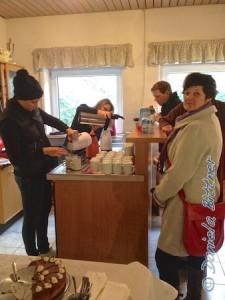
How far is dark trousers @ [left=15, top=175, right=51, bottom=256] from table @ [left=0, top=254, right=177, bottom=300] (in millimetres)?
891

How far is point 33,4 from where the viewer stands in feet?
9.72

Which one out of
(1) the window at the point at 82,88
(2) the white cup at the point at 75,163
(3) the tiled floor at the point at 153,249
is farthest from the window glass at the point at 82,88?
(2) the white cup at the point at 75,163

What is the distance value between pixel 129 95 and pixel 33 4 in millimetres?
1434

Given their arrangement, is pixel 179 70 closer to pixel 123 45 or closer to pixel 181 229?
pixel 123 45

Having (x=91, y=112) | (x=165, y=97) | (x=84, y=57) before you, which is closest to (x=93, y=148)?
(x=91, y=112)

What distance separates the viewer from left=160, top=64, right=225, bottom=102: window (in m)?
3.32

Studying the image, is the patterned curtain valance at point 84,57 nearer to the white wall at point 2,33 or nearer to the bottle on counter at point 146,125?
the white wall at point 2,33

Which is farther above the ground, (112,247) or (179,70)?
(179,70)

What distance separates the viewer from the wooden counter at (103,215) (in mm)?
1576

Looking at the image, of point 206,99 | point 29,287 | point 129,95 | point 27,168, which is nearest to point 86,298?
point 29,287

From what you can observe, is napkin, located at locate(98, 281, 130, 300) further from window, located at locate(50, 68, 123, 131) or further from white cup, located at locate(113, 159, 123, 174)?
window, located at locate(50, 68, 123, 131)

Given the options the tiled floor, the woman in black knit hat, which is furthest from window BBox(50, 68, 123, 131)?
the woman in black knit hat

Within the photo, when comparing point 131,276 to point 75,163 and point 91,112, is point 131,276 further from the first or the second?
point 91,112

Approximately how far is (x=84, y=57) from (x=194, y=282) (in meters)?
2.72
